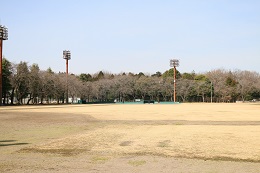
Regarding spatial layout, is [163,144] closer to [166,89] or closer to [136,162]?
[136,162]

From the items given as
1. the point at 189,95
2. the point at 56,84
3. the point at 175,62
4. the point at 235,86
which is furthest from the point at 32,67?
the point at 235,86

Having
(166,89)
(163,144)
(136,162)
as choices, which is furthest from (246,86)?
(136,162)

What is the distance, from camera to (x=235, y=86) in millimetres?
124625

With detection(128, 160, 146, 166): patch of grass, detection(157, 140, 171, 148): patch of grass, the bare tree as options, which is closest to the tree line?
the bare tree

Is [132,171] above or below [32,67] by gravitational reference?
below

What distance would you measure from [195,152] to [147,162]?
2464 mm

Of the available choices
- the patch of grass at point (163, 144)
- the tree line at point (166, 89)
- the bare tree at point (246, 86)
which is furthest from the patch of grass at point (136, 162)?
the bare tree at point (246, 86)

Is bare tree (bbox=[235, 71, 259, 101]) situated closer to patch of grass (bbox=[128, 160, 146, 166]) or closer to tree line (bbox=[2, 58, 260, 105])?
tree line (bbox=[2, 58, 260, 105])

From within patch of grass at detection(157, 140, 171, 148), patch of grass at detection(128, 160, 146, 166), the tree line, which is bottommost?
patch of grass at detection(157, 140, 171, 148)

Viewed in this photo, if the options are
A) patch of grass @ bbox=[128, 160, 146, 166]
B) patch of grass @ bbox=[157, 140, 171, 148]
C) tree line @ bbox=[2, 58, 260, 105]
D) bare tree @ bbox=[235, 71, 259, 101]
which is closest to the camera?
patch of grass @ bbox=[128, 160, 146, 166]

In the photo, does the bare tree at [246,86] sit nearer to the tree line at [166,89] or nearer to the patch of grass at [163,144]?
the tree line at [166,89]

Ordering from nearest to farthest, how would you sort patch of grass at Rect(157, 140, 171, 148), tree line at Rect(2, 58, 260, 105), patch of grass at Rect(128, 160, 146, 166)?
1. patch of grass at Rect(128, 160, 146, 166)
2. patch of grass at Rect(157, 140, 171, 148)
3. tree line at Rect(2, 58, 260, 105)

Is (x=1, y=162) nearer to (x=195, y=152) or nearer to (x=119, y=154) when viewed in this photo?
(x=119, y=154)

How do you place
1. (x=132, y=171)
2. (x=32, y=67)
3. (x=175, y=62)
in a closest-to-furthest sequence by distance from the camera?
1. (x=132, y=171)
2. (x=32, y=67)
3. (x=175, y=62)
